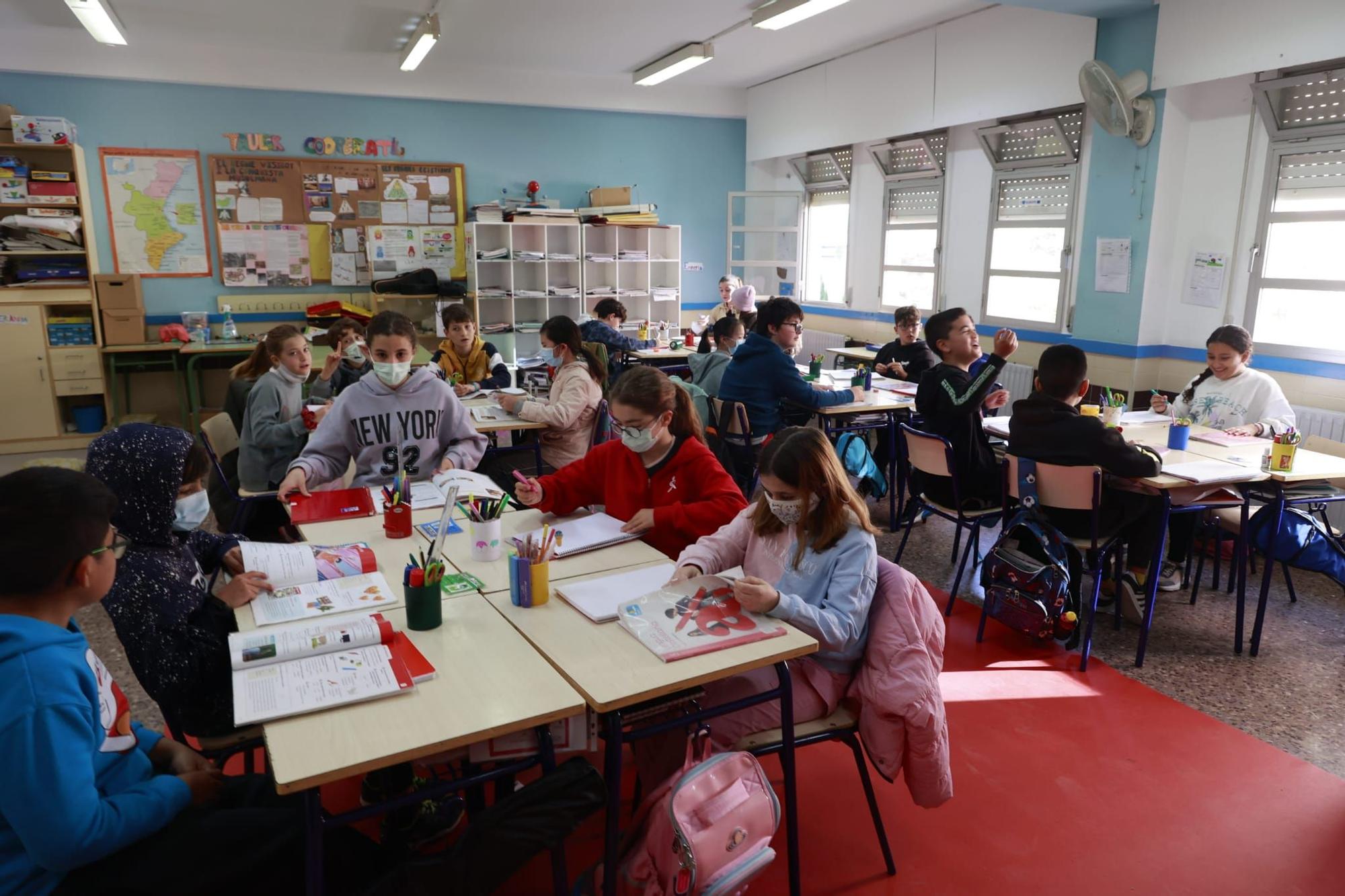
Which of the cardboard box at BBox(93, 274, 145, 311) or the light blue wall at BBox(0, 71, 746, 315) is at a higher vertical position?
the light blue wall at BBox(0, 71, 746, 315)


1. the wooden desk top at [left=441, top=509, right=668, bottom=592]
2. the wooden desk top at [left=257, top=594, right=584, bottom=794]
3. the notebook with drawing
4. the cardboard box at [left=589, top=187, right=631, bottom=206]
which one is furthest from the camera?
the cardboard box at [left=589, top=187, right=631, bottom=206]

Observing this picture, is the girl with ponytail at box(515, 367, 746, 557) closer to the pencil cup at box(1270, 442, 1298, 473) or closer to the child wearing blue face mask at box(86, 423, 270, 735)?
the child wearing blue face mask at box(86, 423, 270, 735)

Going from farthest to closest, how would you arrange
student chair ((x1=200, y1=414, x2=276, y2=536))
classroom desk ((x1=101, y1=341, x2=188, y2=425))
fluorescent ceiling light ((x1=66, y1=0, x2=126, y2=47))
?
classroom desk ((x1=101, y1=341, x2=188, y2=425)) → fluorescent ceiling light ((x1=66, y1=0, x2=126, y2=47)) → student chair ((x1=200, y1=414, x2=276, y2=536))

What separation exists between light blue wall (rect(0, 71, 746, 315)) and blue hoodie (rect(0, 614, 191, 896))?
288 inches

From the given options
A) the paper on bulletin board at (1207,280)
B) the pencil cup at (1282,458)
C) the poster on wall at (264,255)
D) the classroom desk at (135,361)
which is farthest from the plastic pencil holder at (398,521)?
the poster on wall at (264,255)

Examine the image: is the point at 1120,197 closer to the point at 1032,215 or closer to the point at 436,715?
the point at 1032,215

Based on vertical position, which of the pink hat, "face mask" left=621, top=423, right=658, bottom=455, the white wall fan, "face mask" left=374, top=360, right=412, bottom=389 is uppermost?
the white wall fan

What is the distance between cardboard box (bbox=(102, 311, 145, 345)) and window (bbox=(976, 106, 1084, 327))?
7.14 meters

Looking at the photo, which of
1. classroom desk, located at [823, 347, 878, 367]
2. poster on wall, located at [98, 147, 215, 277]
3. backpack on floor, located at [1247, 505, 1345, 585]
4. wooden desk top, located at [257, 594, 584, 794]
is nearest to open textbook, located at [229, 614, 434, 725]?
wooden desk top, located at [257, 594, 584, 794]

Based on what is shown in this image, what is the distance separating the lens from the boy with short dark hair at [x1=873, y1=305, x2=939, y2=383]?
612cm

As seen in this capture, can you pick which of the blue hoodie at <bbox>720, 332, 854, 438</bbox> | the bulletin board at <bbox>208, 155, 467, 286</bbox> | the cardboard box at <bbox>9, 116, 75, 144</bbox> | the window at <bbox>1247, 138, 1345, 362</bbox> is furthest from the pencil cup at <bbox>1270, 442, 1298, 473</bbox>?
the cardboard box at <bbox>9, 116, 75, 144</bbox>

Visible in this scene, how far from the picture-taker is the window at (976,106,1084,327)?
604cm

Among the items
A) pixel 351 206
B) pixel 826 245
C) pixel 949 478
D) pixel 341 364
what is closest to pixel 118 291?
pixel 351 206

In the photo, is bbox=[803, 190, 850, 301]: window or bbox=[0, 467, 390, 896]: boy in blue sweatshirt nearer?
bbox=[0, 467, 390, 896]: boy in blue sweatshirt
